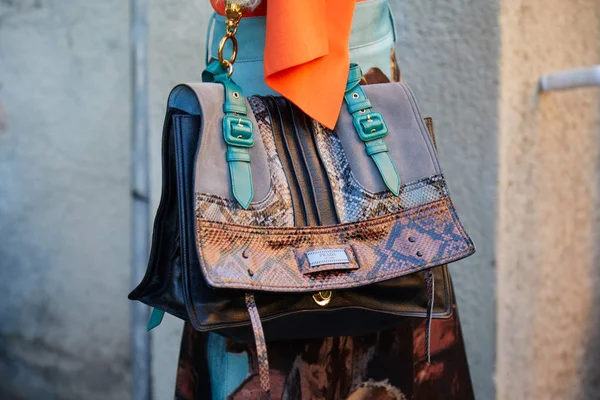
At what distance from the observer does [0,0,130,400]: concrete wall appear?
68.2 inches

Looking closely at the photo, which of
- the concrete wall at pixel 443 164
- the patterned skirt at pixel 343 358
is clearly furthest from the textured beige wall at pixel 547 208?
the patterned skirt at pixel 343 358

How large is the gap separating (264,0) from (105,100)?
3.10 ft

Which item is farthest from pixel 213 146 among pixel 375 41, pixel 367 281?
pixel 375 41

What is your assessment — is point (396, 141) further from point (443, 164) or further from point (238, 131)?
point (443, 164)

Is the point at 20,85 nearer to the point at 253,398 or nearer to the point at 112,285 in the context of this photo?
the point at 112,285

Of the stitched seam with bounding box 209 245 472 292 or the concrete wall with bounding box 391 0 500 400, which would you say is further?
the concrete wall with bounding box 391 0 500 400

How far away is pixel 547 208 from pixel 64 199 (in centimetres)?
125

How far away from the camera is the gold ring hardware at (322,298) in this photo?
76cm

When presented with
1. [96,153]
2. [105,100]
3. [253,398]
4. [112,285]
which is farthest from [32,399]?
[253,398]

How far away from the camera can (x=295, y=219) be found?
0.80 meters

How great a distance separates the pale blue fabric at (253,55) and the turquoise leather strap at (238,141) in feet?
0.40

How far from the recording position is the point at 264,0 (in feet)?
3.05

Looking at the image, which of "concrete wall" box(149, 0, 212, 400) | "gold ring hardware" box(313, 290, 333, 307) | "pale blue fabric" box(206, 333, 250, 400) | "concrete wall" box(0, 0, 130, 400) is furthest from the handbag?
"concrete wall" box(0, 0, 130, 400)

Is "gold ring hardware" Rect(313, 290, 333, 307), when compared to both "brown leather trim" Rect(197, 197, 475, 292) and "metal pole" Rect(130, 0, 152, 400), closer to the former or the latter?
"brown leather trim" Rect(197, 197, 475, 292)
